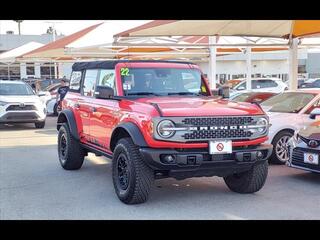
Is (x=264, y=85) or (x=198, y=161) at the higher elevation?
(x=264, y=85)

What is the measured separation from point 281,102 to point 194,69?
10.4 ft

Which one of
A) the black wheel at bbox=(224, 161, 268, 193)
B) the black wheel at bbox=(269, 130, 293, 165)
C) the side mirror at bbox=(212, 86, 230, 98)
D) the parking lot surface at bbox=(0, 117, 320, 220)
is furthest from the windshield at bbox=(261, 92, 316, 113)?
the black wheel at bbox=(224, 161, 268, 193)

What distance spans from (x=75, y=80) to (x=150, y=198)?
3.48 meters

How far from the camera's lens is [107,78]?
7.89m

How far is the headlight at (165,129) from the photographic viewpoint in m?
6.06

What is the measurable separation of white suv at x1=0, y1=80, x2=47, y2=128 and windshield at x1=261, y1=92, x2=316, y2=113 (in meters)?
8.91

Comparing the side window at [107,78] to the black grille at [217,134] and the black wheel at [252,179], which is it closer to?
the black grille at [217,134]

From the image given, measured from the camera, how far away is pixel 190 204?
6551mm

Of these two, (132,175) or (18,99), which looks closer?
(132,175)

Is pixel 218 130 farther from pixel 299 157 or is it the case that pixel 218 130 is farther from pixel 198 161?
pixel 299 157

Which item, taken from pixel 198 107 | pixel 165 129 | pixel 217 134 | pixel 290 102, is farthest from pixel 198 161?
pixel 290 102

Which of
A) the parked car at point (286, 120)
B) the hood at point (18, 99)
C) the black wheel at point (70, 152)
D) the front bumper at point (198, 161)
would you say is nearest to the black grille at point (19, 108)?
the hood at point (18, 99)
